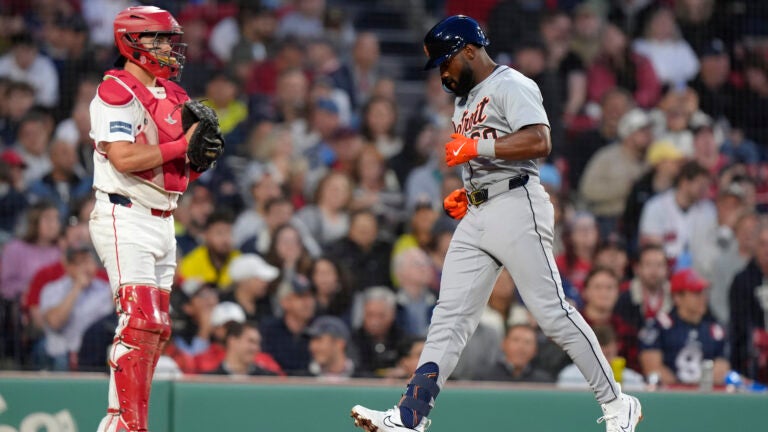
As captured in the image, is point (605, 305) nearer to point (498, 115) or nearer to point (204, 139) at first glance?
point (498, 115)

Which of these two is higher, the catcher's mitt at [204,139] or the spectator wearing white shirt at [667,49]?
the spectator wearing white shirt at [667,49]

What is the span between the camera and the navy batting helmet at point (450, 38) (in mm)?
4441

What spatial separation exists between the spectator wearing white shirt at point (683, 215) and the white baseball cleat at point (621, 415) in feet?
12.2

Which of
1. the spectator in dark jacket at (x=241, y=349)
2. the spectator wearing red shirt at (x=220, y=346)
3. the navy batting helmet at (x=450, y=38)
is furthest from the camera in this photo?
the spectator wearing red shirt at (x=220, y=346)

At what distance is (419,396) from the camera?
4340 millimetres

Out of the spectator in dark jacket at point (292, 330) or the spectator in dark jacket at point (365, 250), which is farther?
the spectator in dark jacket at point (365, 250)

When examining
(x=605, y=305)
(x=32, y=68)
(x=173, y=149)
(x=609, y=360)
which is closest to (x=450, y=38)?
(x=173, y=149)

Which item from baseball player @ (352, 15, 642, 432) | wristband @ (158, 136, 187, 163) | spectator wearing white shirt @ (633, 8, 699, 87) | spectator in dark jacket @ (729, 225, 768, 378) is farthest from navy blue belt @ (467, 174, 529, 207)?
spectator wearing white shirt @ (633, 8, 699, 87)

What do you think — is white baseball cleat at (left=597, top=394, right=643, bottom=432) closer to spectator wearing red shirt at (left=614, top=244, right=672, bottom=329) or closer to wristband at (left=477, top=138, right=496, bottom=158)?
wristband at (left=477, top=138, right=496, bottom=158)

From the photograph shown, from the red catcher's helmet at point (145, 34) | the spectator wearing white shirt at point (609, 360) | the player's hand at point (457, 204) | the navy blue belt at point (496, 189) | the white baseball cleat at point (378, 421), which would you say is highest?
the red catcher's helmet at point (145, 34)

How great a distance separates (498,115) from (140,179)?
132 centimetres

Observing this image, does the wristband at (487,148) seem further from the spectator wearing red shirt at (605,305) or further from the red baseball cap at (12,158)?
the red baseball cap at (12,158)

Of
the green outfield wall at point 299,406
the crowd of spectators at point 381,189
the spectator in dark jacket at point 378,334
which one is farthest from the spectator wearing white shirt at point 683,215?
the green outfield wall at point 299,406

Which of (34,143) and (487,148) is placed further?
(34,143)
